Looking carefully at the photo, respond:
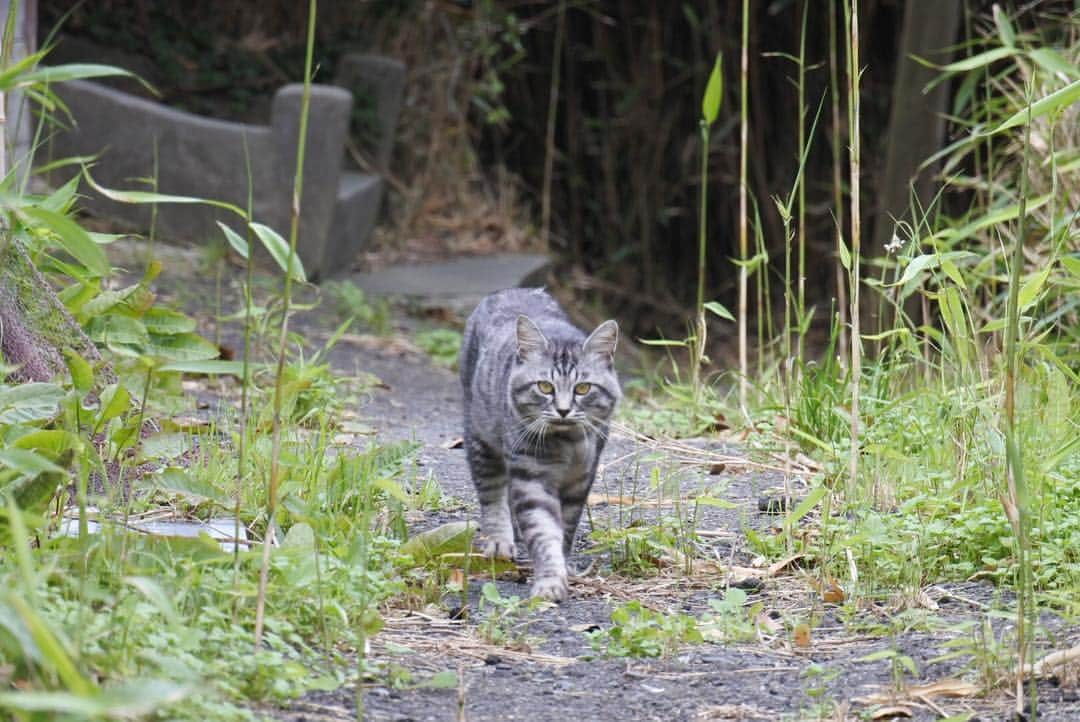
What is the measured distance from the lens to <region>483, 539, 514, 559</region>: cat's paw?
3272 millimetres

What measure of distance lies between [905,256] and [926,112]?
401cm

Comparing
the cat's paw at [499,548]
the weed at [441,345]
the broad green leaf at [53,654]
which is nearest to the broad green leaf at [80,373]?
the cat's paw at [499,548]

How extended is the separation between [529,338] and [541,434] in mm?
240

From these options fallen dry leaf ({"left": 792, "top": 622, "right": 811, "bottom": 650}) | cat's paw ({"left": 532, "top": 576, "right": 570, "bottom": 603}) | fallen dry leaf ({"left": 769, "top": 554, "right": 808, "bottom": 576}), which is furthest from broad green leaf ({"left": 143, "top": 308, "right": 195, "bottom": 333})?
fallen dry leaf ({"left": 792, "top": 622, "right": 811, "bottom": 650})

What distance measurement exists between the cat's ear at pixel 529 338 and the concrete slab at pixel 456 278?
3.96 meters

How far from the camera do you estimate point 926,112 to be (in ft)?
21.9

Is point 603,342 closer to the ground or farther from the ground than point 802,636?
farther from the ground

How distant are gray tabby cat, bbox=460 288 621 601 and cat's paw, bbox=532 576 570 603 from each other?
0.08 feet

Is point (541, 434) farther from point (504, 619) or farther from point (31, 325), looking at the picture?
point (31, 325)

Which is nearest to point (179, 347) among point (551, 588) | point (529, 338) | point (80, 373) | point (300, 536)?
point (80, 373)

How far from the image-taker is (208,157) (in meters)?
7.07

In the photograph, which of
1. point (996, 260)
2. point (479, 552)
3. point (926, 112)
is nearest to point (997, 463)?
point (479, 552)

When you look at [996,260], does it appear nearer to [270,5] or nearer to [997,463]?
[997,463]

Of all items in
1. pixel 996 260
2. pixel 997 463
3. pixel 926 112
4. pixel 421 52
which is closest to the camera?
pixel 997 463
